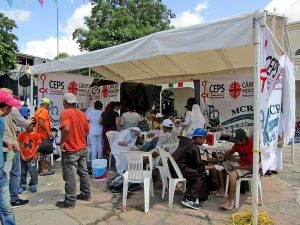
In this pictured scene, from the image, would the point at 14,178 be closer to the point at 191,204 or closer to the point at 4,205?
the point at 4,205

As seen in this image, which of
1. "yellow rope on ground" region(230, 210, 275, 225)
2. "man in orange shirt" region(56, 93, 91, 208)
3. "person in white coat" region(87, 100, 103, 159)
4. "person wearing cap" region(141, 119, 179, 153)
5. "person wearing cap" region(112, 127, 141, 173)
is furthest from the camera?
"person in white coat" region(87, 100, 103, 159)

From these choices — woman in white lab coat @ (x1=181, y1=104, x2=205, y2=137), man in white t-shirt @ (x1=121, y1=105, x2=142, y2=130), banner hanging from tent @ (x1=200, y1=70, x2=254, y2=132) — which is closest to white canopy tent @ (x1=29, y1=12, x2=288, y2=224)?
banner hanging from tent @ (x1=200, y1=70, x2=254, y2=132)

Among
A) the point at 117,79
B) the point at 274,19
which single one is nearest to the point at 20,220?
the point at 274,19

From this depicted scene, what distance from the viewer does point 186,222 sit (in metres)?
4.17

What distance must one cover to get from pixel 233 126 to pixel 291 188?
103 inches

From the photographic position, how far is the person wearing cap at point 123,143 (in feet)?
20.5

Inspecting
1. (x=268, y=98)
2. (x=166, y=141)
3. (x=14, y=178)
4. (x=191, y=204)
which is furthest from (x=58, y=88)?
(x=268, y=98)

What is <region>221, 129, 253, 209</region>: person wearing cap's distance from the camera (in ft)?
15.1

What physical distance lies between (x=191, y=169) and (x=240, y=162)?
32.7 inches

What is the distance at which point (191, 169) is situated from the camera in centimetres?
483

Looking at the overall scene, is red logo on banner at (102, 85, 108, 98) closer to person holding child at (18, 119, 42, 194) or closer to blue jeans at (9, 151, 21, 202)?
person holding child at (18, 119, 42, 194)

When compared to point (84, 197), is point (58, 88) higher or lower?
higher

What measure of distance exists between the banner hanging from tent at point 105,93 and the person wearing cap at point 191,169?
5196 millimetres

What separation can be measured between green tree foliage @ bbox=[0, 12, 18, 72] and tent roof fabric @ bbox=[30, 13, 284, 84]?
658cm
